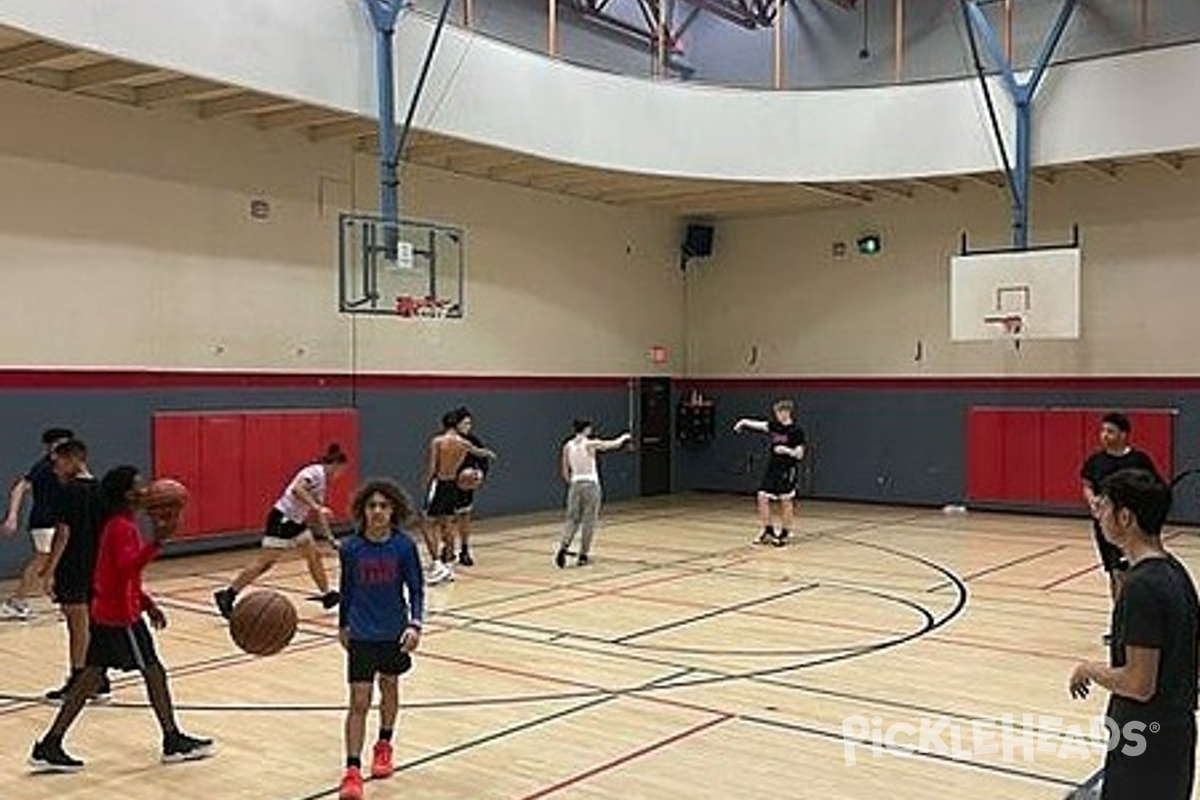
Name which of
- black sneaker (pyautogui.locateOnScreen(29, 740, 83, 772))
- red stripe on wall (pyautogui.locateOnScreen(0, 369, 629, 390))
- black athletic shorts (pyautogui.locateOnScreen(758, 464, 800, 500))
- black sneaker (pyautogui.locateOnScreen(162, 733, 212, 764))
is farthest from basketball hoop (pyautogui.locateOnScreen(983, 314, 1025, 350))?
black sneaker (pyautogui.locateOnScreen(29, 740, 83, 772))

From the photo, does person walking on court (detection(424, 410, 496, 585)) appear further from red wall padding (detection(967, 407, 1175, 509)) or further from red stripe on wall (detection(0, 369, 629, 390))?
red wall padding (detection(967, 407, 1175, 509))

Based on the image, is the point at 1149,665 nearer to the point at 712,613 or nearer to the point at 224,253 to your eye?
the point at 712,613

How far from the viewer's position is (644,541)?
1512cm

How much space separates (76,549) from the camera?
7.17 meters

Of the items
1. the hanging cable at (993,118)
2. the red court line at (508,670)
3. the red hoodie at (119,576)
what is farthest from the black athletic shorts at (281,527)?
the hanging cable at (993,118)

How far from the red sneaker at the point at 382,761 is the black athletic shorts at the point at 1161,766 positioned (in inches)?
139

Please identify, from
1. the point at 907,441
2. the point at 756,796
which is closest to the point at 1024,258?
the point at 907,441

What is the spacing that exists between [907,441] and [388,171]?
961 cm

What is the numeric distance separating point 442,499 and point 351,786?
6964mm

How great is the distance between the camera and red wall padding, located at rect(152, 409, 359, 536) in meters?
13.7

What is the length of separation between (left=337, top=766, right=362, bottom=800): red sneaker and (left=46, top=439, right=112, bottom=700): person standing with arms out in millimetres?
2112

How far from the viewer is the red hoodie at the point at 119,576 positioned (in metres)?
5.98

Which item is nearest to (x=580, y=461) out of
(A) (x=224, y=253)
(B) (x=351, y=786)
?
(A) (x=224, y=253)
